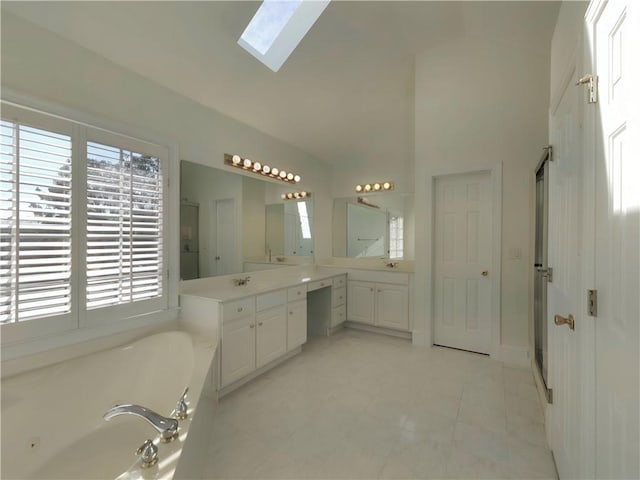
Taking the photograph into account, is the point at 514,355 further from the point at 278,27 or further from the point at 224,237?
the point at 278,27

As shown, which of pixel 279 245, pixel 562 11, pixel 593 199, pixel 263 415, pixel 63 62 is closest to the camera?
pixel 593 199

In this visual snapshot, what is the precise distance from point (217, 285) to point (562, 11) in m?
3.17

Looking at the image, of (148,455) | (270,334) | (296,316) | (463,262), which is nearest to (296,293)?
(296,316)

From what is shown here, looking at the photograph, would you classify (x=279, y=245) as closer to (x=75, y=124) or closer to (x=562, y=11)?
(x=75, y=124)

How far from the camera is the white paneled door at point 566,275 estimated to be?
3.86ft

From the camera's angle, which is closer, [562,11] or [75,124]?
[562,11]

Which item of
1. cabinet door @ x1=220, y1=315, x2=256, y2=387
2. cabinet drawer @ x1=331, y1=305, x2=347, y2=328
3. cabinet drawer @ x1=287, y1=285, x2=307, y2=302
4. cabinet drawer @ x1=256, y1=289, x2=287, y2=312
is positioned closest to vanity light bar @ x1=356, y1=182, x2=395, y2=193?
cabinet drawer @ x1=331, y1=305, x2=347, y2=328

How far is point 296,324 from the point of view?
2912mm

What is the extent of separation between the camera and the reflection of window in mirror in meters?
3.78

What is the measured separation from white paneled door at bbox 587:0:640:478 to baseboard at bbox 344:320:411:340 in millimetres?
2573

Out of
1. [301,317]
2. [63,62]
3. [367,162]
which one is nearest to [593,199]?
[301,317]

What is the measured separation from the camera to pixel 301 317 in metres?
2.98

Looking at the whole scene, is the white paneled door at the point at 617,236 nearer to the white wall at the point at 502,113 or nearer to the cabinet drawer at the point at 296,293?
the white wall at the point at 502,113

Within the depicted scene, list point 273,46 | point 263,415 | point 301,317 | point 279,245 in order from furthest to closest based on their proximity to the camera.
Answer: point 279,245 < point 301,317 < point 273,46 < point 263,415
